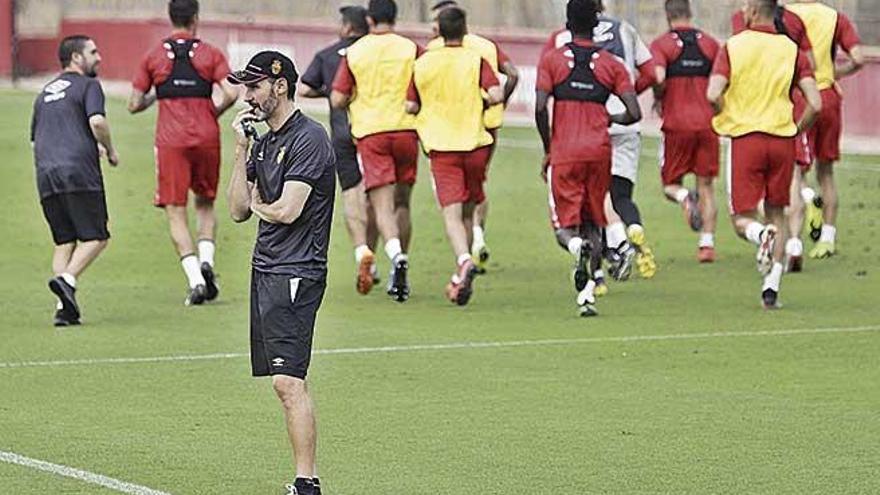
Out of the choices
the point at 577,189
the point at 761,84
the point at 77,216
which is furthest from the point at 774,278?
the point at 77,216

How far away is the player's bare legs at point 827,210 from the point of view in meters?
19.0

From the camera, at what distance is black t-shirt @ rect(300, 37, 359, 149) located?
17.2 metres

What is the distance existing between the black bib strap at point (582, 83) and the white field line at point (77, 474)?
601 cm

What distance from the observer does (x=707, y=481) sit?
382 inches

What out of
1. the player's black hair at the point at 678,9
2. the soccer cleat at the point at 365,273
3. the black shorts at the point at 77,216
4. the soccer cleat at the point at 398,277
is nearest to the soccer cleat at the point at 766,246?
the soccer cleat at the point at 398,277

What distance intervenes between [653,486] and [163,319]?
6571 millimetres

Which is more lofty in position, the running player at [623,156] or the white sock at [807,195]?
the running player at [623,156]

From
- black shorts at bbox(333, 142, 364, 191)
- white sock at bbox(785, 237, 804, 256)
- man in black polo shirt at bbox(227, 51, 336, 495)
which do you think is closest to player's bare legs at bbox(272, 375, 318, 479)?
man in black polo shirt at bbox(227, 51, 336, 495)

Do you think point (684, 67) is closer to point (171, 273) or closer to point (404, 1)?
point (171, 273)

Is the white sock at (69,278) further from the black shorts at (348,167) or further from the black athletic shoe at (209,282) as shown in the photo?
the black shorts at (348,167)

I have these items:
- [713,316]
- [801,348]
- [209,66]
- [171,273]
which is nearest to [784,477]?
[801,348]

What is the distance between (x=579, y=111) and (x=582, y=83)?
23cm

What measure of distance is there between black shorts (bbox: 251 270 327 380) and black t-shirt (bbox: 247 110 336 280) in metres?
0.05

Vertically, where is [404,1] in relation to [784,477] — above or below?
below
